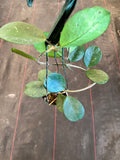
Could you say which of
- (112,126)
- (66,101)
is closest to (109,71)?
(112,126)

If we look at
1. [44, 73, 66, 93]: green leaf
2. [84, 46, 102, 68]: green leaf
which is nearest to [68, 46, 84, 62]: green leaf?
[84, 46, 102, 68]: green leaf

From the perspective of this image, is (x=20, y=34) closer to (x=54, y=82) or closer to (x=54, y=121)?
(x=54, y=82)

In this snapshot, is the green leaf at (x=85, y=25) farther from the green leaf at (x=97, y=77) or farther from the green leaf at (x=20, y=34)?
the green leaf at (x=97, y=77)

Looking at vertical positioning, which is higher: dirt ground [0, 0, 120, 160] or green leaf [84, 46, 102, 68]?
green leaf [84, 46, 102, 68]

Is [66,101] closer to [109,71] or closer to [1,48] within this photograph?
[109,71]

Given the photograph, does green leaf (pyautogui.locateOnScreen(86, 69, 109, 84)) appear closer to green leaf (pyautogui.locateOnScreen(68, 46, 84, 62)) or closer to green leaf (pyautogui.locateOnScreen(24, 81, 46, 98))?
green leaf (pyautogui.locateOnScreen(68, 46, 84, 62))

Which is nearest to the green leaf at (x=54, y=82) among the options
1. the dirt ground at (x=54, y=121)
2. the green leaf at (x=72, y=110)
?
the green leaf at (x=72, y=110)
